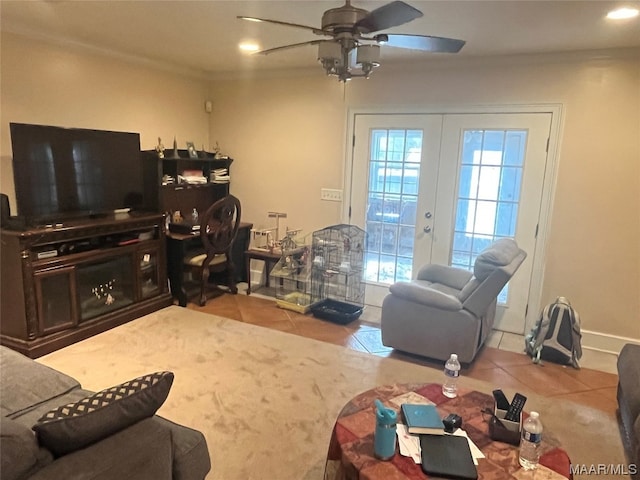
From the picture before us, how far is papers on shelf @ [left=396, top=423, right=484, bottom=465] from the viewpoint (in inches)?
65.3

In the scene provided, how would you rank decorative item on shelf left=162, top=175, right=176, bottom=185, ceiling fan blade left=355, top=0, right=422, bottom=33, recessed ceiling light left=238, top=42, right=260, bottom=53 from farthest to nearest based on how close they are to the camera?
decorative item on shelf left=162, top=175, right=176, bottom=185
recessed ceiling light left=238, top=42, right=260, bottom=53
ceiling fan blade left=355, top=0, right=422, bottom=33

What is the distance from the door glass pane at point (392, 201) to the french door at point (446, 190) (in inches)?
0.4

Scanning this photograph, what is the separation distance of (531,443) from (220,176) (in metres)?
4.37

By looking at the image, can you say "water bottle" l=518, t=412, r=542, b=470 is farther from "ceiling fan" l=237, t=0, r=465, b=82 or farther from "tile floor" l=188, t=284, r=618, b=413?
"ceiling fan" l=237, t=0, r=465, b=82

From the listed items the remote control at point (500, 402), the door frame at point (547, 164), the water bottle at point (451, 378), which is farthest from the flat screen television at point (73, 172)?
the remote control at point (500, 402)

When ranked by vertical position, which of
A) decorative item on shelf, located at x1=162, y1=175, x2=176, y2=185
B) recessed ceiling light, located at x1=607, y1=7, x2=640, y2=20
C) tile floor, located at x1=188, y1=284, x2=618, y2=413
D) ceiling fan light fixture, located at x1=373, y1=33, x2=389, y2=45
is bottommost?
tile floor, located at x1=188, y1=284, x2=618, y2=413

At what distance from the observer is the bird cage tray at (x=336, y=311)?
4234mm

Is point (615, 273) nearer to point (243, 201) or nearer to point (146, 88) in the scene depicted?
point (243, 201)

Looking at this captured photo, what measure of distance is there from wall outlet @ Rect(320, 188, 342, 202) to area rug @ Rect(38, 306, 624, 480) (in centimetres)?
166

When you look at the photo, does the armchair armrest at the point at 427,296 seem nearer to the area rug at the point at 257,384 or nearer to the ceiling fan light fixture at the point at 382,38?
the area rug at the point at 257,384

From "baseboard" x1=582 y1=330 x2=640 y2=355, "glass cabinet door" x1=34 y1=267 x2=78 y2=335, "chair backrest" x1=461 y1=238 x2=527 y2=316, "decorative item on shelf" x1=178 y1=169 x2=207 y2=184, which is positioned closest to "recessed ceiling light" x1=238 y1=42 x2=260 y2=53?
"decorative item on shelf" x1=178 y1=169 x2=207 y2=184

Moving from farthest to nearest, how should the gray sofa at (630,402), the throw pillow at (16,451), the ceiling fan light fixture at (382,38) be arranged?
the ceiling fan light fixture at (382,38), the gray sofa at (630,402), the throw pillow at (16,451)

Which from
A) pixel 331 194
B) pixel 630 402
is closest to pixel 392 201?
pixel 331 194

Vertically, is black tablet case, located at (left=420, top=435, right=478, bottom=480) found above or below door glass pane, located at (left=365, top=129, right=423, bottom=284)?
below
